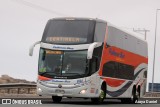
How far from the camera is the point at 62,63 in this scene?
24.2 meters

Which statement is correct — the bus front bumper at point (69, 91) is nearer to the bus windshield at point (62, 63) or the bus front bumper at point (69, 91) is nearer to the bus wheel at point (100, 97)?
the bus windshield at point (62, 63)

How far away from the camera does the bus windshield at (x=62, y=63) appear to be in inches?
948

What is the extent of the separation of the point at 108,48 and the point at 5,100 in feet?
17.9

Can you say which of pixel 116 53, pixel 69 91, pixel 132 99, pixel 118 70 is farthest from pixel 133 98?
pixel 69 91

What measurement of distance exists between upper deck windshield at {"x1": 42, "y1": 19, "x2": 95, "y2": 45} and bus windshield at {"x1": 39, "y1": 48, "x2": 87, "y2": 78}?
51cm

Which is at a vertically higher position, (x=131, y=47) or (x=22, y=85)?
(x=131, y=47)

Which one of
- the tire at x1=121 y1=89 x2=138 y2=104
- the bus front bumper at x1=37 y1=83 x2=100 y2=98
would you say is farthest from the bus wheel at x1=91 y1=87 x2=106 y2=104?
the tire at x1=121 y1=89 x2=138 y2=104

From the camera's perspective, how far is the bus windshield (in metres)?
24.1

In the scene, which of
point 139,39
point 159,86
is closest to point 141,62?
point 139,39

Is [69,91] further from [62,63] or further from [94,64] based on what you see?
[94,64]

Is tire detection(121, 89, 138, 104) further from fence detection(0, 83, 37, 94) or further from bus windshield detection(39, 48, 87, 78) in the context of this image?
fence detection(0, 83, 37, 94)

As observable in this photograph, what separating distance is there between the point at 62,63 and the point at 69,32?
4.71 feet

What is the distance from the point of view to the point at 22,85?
41.0 metres

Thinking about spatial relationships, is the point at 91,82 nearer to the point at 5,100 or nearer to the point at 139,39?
the point at 5,100
